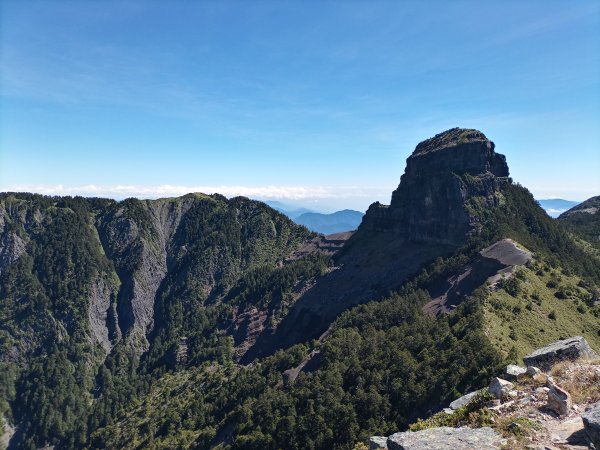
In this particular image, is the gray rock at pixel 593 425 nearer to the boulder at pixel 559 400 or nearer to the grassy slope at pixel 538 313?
the boulder at pixel 559 400

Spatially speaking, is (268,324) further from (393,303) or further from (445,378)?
(445,378)

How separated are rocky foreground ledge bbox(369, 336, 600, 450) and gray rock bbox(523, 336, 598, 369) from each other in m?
0.60

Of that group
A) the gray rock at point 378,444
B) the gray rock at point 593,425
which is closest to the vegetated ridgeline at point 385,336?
the gray rock at point 378,444

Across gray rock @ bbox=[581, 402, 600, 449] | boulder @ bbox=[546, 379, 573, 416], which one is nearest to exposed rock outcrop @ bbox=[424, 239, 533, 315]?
boulder @ bbox=[546, 379, 573, 416]

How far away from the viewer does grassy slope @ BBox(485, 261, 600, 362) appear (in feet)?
277

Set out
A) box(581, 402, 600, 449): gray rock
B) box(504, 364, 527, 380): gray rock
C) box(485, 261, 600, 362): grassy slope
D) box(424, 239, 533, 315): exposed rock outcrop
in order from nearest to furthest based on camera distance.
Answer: box(581, 402, 600, 449): gray rock
box(504, 364, 527, 380): gray rock
box(485, 261, 600, 362): grassy slope
box(424, 239, 533, 315): exposed rock outcrop

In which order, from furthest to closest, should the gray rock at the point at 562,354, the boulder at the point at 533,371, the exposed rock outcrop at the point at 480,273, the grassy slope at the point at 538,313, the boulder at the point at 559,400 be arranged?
the exposed rock outcrop at the point at 480,273, the grassy slope at the point at 538,313, the gray rock at the point at 562,354, the boulder at the point at 533,371, the boulder at the point at 559,400

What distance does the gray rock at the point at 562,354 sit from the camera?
32.1 meters

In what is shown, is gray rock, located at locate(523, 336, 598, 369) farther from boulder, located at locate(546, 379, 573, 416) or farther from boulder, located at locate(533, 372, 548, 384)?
boulder, located at locate(546, 379, 573, 416)

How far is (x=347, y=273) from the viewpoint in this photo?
186000 mm

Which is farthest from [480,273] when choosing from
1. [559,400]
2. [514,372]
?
[559,400]

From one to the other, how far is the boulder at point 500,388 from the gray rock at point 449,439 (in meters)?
5.05

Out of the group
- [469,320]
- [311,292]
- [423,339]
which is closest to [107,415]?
[311,292]

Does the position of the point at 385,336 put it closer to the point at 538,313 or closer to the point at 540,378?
the point at 538,313
